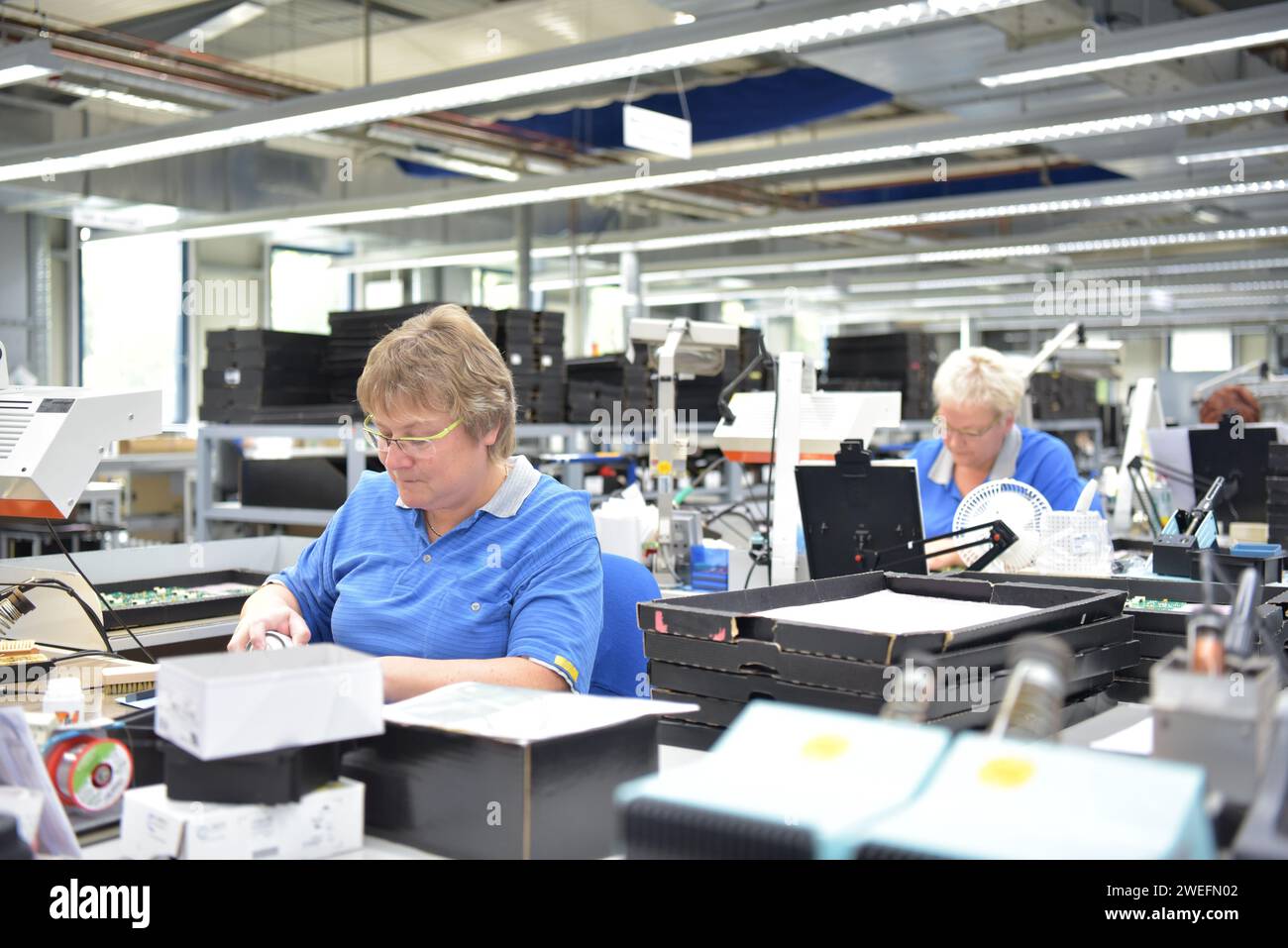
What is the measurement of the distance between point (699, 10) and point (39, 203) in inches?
255

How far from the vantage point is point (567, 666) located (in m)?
1.82

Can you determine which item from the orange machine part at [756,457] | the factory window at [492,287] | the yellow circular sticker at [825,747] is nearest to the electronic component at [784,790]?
the yellow circular sticker at [825,747]

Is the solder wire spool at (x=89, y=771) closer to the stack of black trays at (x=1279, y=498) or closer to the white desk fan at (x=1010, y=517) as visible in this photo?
the white desk fan at (x=1010, y=517)

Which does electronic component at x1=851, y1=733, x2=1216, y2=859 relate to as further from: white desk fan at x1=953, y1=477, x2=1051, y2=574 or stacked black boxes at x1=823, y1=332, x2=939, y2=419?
stacked black boxes at x1=823, y1=332, x2=939, y2=419

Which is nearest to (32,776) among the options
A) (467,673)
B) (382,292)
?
(467,673)

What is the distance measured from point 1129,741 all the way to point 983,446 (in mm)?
2216

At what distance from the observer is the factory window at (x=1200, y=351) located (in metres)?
19.5

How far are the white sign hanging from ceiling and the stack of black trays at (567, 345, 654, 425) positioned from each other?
3.17 ft

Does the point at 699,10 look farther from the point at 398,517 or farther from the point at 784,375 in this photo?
the point at 398,517

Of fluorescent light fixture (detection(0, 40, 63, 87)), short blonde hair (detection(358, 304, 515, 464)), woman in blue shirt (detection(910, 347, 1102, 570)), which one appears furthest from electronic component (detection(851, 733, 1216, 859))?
fluorescent light fixture (detection(0, 40, 63, 87))

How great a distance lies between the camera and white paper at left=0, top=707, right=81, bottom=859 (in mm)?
1175

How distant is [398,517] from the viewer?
2.06 metres

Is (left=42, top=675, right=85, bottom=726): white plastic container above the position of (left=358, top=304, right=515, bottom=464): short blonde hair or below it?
below

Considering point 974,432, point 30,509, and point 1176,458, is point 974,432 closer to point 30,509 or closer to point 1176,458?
point 1176,458
